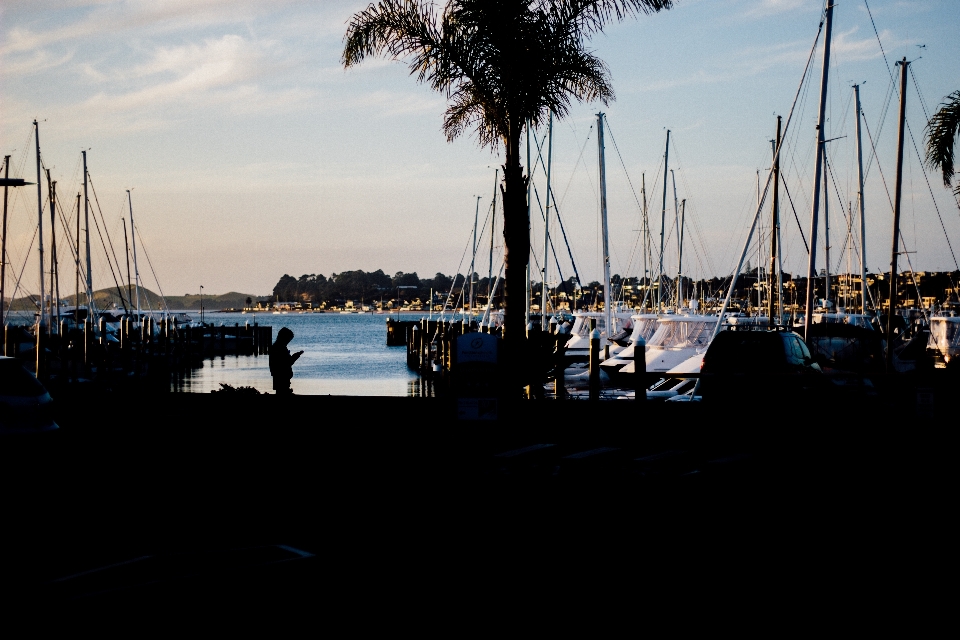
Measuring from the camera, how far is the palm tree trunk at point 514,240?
2153cm

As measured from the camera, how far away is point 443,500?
13617 mm

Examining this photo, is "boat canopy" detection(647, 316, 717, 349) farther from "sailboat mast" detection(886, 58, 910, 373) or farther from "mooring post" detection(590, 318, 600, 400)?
"mooring post" detection(590, 318, 600, 400)

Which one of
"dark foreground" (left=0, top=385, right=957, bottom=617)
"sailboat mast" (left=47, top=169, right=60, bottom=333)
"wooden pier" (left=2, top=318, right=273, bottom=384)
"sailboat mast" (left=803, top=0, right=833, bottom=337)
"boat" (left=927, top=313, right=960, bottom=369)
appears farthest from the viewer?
"sailboat mast" (left=47, top=169, right=60, bottom=333)

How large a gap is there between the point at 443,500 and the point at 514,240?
9040mm

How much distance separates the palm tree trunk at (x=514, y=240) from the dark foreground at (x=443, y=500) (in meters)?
2.48

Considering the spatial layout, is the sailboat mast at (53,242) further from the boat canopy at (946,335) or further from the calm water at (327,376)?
the boat canopy at (946,335)

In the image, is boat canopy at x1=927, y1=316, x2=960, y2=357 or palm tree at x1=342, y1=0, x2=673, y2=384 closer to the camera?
palm tree at x1=342, y1=0, x2=673, y2=384

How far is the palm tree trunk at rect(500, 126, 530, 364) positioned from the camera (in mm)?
21531

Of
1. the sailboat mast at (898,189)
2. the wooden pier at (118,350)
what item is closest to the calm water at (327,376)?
the wooden pier at (118,350)

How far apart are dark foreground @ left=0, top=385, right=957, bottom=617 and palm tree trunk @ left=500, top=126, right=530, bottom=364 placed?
2.48 m

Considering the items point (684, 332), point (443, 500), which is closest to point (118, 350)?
point (684, 332)

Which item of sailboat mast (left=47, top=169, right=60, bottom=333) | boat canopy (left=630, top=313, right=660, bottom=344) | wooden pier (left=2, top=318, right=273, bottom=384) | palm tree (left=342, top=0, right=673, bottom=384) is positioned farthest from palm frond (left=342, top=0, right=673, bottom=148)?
sailboat mast (left=47, top=169, right=60, bottom=333)

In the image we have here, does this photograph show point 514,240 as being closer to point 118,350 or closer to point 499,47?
point 499,47

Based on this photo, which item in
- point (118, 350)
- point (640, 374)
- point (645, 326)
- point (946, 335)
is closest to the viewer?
point (640, 374)
